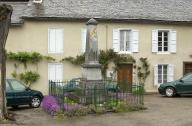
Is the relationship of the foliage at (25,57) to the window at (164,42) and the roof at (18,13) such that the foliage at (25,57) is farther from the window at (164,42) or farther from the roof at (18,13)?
the window at (164,42)

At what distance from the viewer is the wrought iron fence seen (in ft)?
64.6

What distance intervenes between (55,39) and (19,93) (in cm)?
1052

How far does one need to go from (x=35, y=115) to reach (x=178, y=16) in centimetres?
1708

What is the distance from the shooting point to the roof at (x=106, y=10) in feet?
103

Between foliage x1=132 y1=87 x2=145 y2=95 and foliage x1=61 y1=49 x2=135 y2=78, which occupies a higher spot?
foliage x1=61 y1=49 x2=135 y2=78

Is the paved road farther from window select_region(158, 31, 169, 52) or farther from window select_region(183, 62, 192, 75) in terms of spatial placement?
window select_region(183, 62, 192, 75)

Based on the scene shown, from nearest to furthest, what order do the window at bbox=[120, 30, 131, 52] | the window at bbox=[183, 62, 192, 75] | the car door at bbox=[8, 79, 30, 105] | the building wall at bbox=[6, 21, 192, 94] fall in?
the car door at bbox=[8, 79, 30, 105] < the building wall at bbox=[6, 21, 192, 94] < the window at bbox=[120, 30, 131, 52] < the window at bbox=[183, 62, 192, 75]

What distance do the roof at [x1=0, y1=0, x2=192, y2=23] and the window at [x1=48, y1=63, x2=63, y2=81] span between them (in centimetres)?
305

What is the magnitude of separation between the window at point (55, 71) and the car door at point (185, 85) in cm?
798

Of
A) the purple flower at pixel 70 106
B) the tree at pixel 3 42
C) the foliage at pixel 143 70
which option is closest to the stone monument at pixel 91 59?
the purple flower at pixel 70 106

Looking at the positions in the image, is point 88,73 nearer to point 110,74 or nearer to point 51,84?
point 51,84

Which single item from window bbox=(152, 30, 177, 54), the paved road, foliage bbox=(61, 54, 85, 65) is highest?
window bbox=(152, 30, 177, 54)

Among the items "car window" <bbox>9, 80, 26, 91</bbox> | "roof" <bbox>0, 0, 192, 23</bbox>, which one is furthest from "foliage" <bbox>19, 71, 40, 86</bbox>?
"car window" <bbox>9, 80, 26, 91</bbox>

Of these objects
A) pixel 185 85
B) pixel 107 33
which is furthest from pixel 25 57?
pixel 185 85
